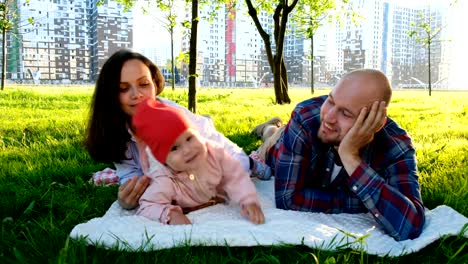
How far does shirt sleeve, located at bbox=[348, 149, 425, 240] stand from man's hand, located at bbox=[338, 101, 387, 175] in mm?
64

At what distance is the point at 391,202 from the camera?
2.36m

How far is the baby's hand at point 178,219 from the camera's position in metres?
2.52

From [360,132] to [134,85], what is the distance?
5.61 feet

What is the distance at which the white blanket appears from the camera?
2.16 meters

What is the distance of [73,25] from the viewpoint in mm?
99938

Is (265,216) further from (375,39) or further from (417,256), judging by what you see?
(375,39)

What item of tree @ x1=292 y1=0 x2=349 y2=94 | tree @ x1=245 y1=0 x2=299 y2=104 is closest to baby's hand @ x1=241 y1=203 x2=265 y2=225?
tree @ x1=245 y1=0 x2=299 y2=104

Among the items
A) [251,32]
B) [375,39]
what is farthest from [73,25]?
[375,39]

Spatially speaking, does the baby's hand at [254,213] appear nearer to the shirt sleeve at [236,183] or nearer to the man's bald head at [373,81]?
the shirt sleeve at [236,183]

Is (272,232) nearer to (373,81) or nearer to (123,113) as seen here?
(373,81)

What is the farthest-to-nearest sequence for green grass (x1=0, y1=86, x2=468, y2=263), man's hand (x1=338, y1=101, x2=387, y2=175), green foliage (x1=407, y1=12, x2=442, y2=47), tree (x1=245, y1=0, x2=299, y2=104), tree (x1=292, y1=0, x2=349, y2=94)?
green foliage (x1=407, y1=12, x2=442, y2=47) < tree (x1=292, y1=0, x2=349, y2=94) < tree (x1=245, y1=0, x2=299, y2=104) < man's hand (x1=338, y1=101, x2=387, y2=175) < green grass (x1=0, y1=86, x2=468, y2=263)

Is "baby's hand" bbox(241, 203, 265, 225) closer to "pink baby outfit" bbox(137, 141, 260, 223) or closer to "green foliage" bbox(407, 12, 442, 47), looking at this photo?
"pink baby outfit" bbox(137, 141, 260, 223)

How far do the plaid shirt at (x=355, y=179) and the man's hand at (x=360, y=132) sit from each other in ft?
0.22

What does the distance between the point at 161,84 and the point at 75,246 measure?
73.5 inches
